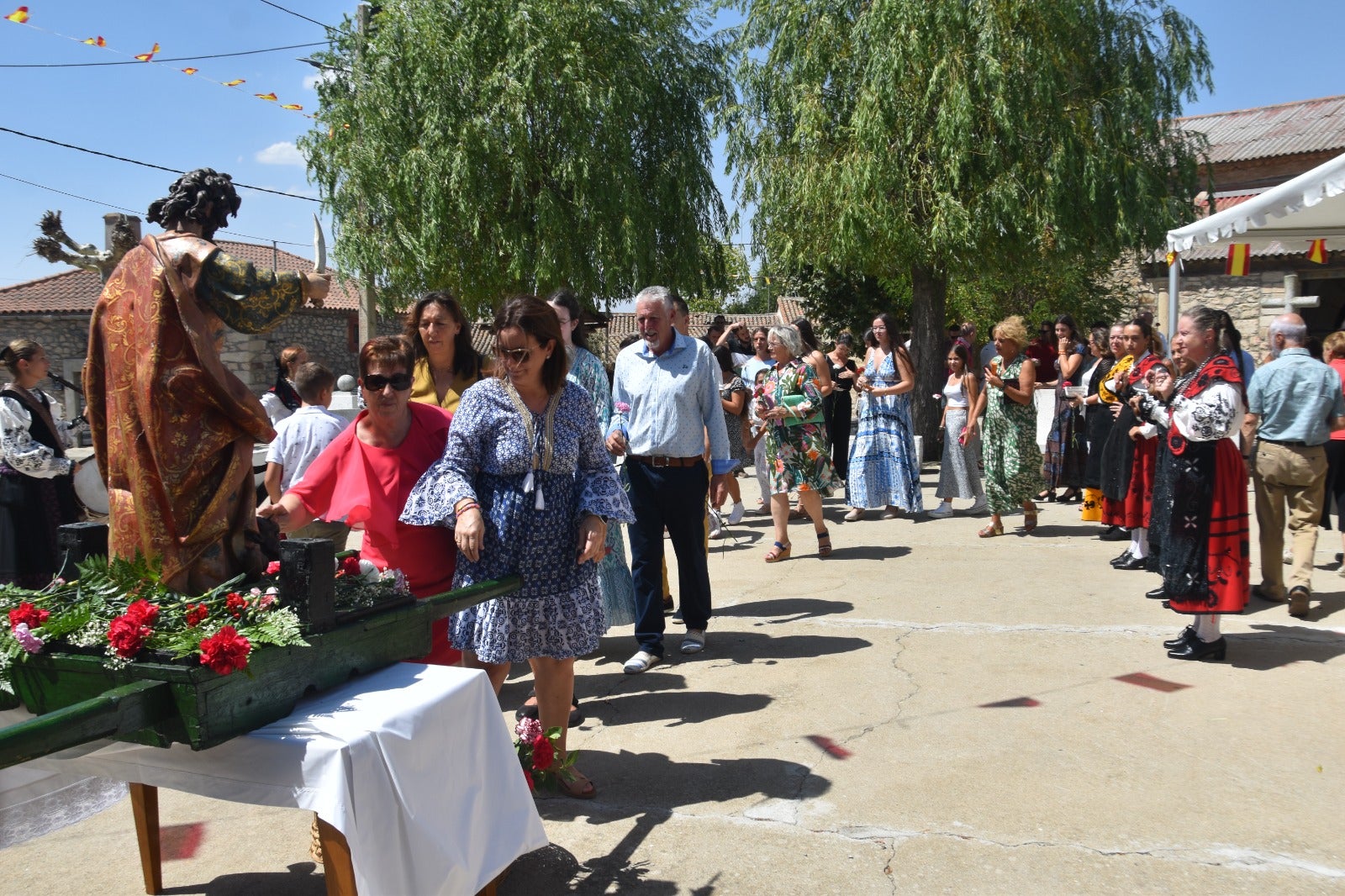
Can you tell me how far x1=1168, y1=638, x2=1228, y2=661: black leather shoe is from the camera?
209 inches

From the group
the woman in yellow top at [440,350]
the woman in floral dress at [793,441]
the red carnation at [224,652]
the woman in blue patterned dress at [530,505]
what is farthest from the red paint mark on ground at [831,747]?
the woman in floral dress at [793,441]

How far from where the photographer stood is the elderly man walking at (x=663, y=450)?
5617mm

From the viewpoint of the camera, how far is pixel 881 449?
10.2 meters

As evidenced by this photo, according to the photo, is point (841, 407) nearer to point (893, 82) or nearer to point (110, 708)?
point (893, 82)

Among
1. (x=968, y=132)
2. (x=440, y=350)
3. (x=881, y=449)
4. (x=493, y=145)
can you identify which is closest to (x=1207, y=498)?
(x=440, y=350)

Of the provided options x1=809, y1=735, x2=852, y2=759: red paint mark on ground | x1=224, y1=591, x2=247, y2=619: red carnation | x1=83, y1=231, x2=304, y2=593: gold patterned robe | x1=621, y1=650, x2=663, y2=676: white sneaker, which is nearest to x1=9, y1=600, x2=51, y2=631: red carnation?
x1=83, y1=231, x2=304, y2=593: gold patterned robe

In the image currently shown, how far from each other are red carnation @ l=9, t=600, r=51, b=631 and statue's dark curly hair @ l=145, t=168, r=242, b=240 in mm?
1045

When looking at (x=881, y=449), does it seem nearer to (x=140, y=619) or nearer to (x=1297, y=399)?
(x=1297, y=399)

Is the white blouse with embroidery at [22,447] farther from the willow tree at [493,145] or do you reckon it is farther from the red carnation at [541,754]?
the willow tree at [493,145]

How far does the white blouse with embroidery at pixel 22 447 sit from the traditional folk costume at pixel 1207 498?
618cm

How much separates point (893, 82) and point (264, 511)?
1191 cm

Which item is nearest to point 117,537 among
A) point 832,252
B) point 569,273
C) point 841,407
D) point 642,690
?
point 642,690

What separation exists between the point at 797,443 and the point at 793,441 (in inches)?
1.4

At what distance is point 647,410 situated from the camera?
5680 mm
